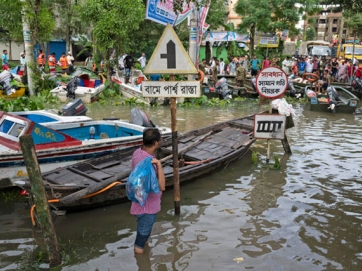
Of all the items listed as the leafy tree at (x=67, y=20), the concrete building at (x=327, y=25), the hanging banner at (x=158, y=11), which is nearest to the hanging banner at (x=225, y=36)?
the leafy tree at (x=67, y=20)

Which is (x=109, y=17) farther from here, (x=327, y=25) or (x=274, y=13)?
(x=327, y=25)

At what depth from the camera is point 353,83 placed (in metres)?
22.4

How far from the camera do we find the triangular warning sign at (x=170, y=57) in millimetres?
5566

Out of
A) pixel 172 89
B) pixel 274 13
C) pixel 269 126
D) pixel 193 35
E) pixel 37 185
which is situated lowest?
pixel 37 185

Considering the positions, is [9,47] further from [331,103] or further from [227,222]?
[227,222]

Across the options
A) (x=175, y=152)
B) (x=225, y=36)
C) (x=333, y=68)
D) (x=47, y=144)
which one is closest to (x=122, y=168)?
(x=47, y=144)

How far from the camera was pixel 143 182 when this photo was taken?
4.43 metres

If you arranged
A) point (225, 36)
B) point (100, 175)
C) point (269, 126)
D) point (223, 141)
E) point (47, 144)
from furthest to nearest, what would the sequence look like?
point (225, 36)
point (223, 141)
point (269, 126)
point (47, 144)
point (100, 175)

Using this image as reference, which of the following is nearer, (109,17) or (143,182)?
(143,182)

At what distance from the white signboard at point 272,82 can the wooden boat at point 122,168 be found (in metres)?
1.42

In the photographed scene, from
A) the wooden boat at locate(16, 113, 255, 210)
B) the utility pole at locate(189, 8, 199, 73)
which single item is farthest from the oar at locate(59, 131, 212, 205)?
the utility pole at locate(189, 8, 199, 73)

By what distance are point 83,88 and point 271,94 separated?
1227 centimetres

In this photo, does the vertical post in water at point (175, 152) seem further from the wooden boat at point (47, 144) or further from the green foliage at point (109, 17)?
the green foliage at point (109, 17)

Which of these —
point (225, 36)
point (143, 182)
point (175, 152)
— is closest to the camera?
point (143, 182)
